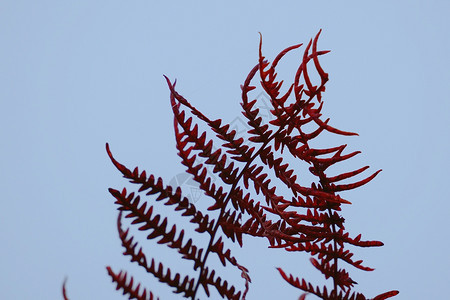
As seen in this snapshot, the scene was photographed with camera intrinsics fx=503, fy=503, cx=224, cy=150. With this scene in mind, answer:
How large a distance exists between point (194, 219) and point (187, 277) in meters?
0.03

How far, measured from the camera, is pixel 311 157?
270 mm

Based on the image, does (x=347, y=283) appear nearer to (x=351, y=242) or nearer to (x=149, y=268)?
(x=351, y=242)

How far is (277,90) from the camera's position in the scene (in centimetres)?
28

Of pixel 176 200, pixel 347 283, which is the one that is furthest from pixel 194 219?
pixel 347 283

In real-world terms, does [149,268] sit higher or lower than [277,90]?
lower

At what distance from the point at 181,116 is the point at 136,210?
5 cm

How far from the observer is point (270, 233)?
260 mm

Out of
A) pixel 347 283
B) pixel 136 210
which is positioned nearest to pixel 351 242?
pixel 347 283

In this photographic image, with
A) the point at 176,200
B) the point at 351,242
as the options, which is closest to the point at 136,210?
the point at 176,200

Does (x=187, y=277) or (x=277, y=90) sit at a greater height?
(x=277, y=90)

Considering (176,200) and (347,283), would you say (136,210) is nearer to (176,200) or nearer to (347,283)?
(176,200)

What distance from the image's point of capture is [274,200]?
0.27 metres

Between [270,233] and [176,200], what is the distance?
0.05m

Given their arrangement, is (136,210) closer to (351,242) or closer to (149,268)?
(149,268)
